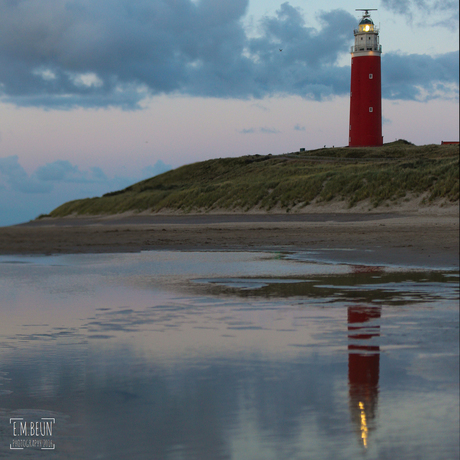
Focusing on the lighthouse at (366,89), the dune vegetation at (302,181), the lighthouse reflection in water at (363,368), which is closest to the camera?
the lighthouse reflection in water at (363,368)

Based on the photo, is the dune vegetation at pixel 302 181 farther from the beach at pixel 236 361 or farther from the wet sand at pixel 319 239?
the beach at pixel 236 361

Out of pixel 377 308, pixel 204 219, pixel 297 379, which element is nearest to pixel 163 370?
pixel 297 379

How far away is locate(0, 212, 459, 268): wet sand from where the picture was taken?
16.3m

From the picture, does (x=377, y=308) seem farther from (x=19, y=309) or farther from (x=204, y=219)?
(x=204, y=219)

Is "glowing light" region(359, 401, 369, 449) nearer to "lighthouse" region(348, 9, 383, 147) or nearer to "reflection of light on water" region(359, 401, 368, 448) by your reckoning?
"reflection of light on water" region(359, 401, 368, 448)

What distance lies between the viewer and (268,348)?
6508mm

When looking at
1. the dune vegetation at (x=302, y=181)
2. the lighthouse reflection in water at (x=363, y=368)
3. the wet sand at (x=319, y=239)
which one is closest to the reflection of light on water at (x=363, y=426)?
the lighthouse reflection in water at (x=363, y=368)

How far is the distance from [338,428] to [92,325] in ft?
15.0

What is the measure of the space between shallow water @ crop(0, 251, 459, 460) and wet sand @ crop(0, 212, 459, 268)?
16.8 ft

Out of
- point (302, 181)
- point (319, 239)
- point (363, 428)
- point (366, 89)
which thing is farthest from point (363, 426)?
point (366, 89)

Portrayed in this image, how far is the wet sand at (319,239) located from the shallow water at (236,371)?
16.8 feet

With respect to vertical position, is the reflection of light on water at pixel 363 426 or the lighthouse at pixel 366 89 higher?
the lighthouse at pixel 366 89

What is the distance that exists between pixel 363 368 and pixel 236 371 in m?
1.11

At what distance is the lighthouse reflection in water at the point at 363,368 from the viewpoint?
4.35 meters
